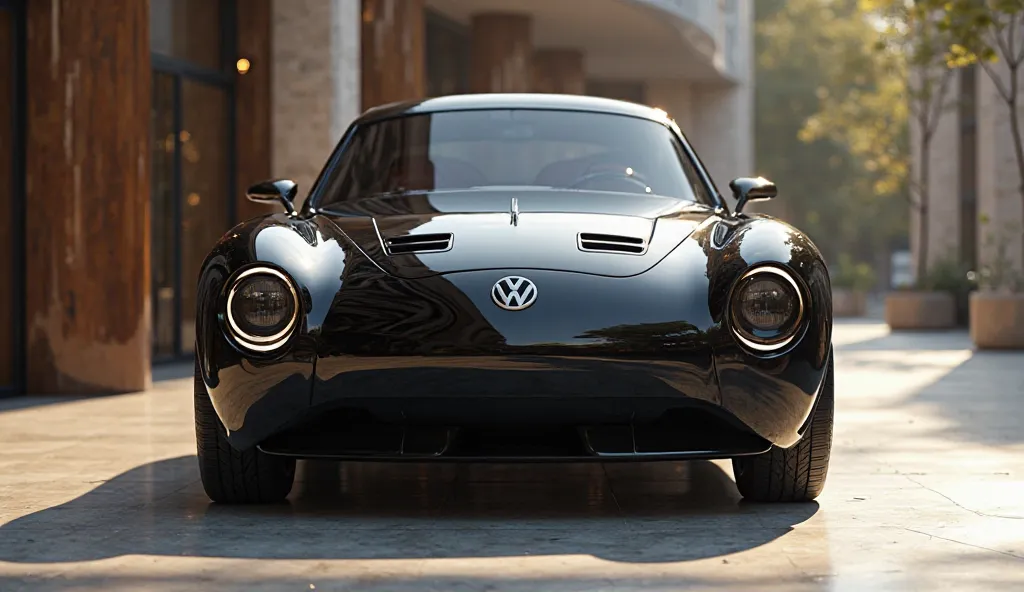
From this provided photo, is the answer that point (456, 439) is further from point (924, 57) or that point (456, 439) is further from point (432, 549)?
point (924, 57)

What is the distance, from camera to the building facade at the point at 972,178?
67.6 feet

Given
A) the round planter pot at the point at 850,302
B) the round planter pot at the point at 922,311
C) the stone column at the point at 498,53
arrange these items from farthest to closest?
the round planter pot at the point at 850,302, the stone column at the point at 498,53, the round planter pot at the point at 922,311

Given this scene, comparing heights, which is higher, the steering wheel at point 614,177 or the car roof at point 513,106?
the car roof at point 513,106

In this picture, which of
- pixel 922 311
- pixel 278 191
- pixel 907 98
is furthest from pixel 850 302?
pixel 278 191

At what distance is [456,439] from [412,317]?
0.38 m

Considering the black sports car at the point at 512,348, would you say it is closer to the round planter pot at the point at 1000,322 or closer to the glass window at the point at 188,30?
the glass window at the point at 188,30

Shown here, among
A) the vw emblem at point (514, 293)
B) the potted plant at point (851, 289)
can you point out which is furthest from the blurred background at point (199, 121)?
the potted plant at point (851, 289)

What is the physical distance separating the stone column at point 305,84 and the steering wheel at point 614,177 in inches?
356

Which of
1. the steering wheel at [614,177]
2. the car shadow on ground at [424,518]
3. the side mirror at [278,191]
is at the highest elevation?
the steering wheel at [614,177]

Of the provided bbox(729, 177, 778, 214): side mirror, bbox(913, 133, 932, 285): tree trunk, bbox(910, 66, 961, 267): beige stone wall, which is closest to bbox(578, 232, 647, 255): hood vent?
bbox(729, 177, 778, 214): side mirror

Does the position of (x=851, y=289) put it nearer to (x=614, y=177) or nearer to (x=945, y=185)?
(x=945, y=185)

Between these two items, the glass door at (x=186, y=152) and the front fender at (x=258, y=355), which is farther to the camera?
the glass door at (x=186, y=152)

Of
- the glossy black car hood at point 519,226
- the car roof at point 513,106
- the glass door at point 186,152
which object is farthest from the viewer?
the glass door at point 186,152

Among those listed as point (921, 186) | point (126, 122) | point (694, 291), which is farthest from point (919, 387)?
point (921, 186)
